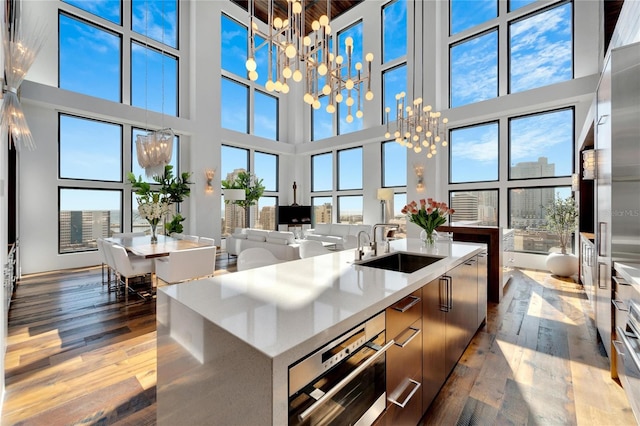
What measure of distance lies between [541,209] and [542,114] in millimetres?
2032

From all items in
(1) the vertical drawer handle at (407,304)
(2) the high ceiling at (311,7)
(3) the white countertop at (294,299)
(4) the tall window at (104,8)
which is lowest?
(1) the vertical drawer handle at (407,304)

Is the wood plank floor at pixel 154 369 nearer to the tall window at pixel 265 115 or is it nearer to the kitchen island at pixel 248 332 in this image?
the kitchen island at pixel 248 332

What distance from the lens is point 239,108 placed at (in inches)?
367

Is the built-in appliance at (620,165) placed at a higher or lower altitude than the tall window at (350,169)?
lower

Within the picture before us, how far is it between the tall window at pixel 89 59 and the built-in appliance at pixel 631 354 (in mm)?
8863

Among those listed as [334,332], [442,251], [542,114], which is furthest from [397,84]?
[334,332]

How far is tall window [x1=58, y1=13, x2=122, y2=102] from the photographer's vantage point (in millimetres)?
6098

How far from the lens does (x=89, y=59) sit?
6.42 m

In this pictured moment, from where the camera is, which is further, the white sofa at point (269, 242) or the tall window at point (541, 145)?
the tall window at point (541, 145)

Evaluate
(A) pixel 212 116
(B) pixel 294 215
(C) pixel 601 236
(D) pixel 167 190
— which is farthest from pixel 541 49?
(D) pixel 167 190

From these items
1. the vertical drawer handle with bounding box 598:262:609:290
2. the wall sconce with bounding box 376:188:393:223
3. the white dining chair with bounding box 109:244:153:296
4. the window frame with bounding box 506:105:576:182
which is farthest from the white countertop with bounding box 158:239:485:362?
the wall sconce with bounding box 376:188:393:223

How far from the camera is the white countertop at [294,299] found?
943mm

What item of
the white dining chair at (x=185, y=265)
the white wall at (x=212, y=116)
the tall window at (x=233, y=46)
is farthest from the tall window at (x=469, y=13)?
the white dining chair at (x=185, y=265)

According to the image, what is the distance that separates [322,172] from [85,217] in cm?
670
